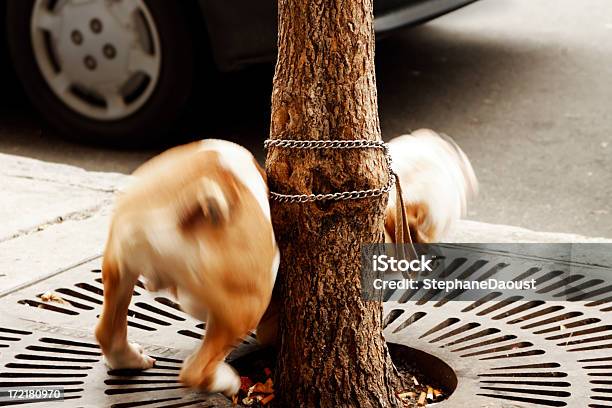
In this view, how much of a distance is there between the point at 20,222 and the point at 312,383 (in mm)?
1474

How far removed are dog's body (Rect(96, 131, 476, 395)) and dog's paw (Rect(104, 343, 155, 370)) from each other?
13 centimetres

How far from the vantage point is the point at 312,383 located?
7.61 feet

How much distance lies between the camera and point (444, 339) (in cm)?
261

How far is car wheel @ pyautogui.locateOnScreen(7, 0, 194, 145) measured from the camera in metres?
4.41

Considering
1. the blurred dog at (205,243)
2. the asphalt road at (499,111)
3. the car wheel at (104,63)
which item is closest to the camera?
the blurred dog at (205,243)

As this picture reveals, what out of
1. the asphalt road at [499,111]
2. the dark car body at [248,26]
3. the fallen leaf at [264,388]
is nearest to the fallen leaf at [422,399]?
the fallen leaf at [264,388]

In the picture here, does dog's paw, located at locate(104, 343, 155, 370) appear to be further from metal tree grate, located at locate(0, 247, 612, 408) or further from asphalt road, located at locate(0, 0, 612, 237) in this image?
asphalt road, located at locate(0, 0, 612, 237)

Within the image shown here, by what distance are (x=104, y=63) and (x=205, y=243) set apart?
8.41 feet

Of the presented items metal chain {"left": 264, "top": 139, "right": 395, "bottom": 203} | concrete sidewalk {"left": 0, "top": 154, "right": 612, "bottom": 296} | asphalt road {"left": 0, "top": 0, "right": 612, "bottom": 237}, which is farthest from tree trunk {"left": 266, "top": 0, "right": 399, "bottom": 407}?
asphalt road {"left": 0, "top": 0, "right": 612, "bottom": 237}

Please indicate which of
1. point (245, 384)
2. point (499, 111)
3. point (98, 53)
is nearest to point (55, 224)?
point (245, 384)

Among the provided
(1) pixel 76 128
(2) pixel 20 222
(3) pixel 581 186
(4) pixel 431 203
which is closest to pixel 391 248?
(4) pixel 431 203

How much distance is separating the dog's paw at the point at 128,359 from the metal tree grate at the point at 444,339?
0.02 m

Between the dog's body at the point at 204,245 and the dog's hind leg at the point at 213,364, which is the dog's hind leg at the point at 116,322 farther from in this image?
the dog's hind leg at the point at 213,364

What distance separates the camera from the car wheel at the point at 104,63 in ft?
14.5
